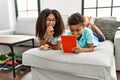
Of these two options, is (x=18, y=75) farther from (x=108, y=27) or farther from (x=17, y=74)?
(x=108, y=27)

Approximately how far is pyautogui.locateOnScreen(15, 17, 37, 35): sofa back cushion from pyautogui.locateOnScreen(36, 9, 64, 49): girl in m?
1.40

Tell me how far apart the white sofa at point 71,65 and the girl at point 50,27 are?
198 mm

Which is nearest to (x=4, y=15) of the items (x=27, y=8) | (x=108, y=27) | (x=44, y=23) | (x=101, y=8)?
(x=27, y=8)

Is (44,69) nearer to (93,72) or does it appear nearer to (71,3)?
(93,72)

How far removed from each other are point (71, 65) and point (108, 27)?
1148 millimetres

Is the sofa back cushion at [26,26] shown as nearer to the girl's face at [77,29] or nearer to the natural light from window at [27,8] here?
the natural light from window at [27,8]

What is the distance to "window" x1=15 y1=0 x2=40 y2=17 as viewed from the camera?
3572mm

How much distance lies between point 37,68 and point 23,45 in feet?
3.78

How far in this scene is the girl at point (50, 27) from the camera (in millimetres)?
1481

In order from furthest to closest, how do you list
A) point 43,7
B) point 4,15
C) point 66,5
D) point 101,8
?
point 4,15
point 43,7
point 66,5
point 101,8

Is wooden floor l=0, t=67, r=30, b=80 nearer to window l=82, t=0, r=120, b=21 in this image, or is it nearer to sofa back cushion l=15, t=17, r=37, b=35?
sofa back cushion l=15, t=17, r=37, b=35

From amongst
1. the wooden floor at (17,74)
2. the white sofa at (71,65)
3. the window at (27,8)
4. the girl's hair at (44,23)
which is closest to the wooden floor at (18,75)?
the wooden floor at (17,74)

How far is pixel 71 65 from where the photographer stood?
1211 mm

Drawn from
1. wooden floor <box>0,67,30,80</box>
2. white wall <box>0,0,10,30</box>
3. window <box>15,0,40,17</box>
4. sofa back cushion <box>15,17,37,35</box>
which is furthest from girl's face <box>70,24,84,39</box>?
white wall <box>0,0,10,30</box>
